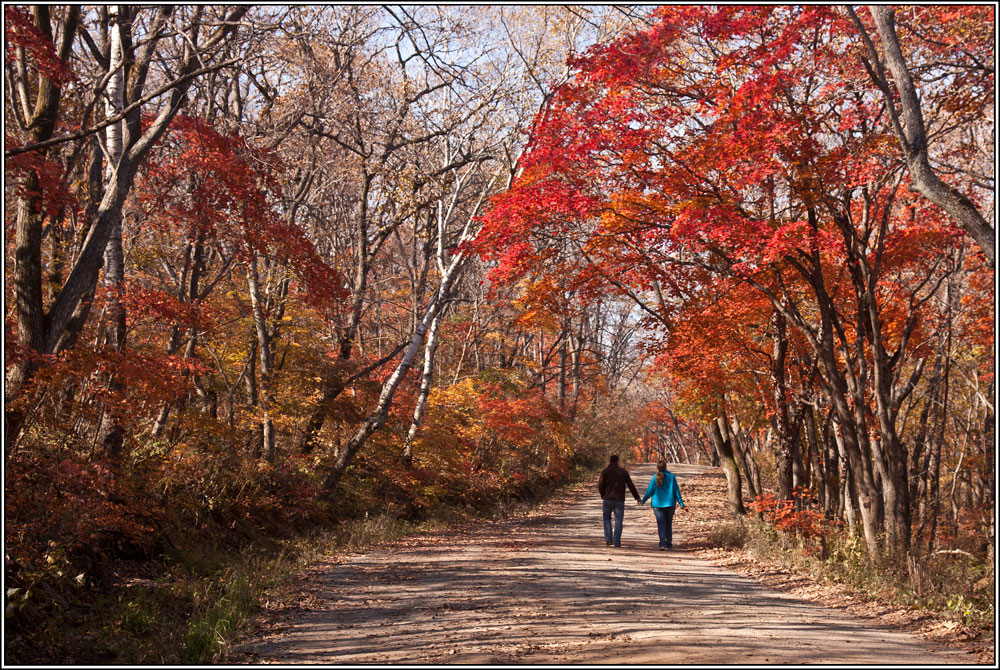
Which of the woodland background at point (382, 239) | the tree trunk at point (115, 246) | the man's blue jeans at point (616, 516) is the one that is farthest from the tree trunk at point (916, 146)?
the tree trunk at point (115, 246)

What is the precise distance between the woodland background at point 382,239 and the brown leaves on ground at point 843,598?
0.47m

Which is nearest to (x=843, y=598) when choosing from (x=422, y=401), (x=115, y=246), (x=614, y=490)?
(x=614, y=490)

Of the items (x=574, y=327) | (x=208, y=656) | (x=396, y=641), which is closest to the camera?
(x=208, y=656)

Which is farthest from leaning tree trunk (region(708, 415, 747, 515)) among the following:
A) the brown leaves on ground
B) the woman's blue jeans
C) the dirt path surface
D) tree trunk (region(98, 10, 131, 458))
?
tree trunk (region(98, 10, 131, 458))

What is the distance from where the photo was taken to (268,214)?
40.1 ft

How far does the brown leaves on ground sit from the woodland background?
0.47 meters

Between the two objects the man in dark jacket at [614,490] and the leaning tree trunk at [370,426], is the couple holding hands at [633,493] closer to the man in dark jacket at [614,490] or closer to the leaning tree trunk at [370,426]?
the man in dark jacket at [614,490]

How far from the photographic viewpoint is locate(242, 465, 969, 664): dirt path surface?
19.4 ft

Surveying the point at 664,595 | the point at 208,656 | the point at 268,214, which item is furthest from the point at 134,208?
the point at 664,595

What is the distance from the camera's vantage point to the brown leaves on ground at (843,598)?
22.5 feet

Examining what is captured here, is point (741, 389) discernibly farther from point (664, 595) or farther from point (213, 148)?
point (213, 148)

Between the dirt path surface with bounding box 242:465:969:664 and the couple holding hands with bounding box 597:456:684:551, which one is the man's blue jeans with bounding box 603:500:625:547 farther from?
the dirt path surface with bounding box 242:465:969:664

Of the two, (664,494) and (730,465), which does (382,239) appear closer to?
(664,494)

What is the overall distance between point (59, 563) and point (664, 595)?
22.4 ft
